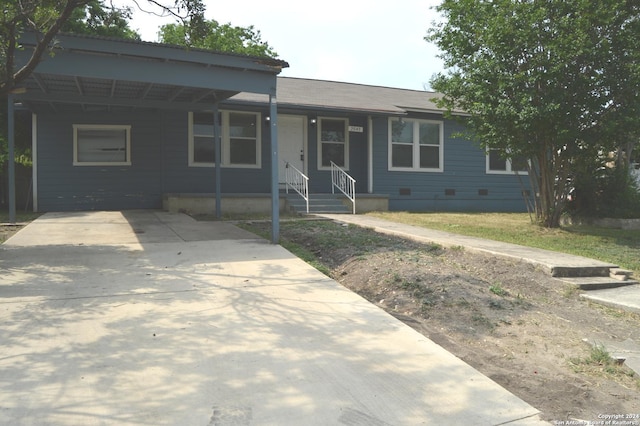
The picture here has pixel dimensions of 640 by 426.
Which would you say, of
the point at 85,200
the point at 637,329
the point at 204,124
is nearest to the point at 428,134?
the point at 204,124

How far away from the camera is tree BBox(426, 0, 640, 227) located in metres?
8.02

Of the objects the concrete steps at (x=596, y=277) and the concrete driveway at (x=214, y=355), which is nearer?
the concrete driveway at (x=214, y=355)

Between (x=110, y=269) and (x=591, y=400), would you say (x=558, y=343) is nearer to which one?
(x=591, y=400)

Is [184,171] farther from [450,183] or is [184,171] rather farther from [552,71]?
[552,71]

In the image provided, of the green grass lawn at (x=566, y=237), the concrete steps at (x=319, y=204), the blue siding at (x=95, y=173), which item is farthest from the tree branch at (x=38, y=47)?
the green grass lawn at (x=566, y=237)

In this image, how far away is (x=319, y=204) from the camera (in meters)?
13.0

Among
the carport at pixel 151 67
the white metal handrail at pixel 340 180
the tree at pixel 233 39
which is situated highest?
the tree at pixel 233 39

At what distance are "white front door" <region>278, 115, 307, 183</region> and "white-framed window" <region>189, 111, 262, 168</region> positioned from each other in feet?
2.17

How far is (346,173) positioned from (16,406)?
41.5 ft

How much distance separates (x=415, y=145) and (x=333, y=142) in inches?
107

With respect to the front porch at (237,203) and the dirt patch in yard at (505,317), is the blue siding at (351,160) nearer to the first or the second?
the front porch at (237,203)

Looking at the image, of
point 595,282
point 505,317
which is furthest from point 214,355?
point 595,282

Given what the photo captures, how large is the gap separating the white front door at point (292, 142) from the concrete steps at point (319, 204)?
119 cm

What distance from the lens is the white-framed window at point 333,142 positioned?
576 inches
